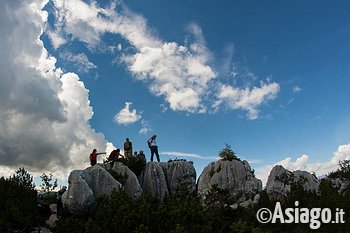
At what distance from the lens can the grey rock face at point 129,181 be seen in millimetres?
23219

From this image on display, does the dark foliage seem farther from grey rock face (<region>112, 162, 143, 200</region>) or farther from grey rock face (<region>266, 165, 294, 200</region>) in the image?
grey rock face (<region>266, 165, 294, 200</region>)

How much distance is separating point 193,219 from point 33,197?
Result: 989cm

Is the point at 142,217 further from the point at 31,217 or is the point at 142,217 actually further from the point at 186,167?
the point at 186,167

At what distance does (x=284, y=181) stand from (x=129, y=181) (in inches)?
445

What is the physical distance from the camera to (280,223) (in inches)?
710

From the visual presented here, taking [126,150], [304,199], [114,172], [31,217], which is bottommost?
[31,217]

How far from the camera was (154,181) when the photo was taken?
1007 inches

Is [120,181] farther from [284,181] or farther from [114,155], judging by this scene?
[284,181]

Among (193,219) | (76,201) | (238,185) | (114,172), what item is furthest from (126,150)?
(193,219)

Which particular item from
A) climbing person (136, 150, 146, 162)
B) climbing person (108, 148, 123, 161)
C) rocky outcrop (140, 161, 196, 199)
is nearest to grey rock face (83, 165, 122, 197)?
climbing person (108, 148, 123, 161)

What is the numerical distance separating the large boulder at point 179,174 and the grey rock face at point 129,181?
3.29 meters

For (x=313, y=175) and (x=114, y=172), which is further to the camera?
(x=313, y=175)

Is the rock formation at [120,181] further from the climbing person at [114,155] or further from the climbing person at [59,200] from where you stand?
the climbing person at [59,200]

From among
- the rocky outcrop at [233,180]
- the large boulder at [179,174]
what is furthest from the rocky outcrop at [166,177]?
the rocky outcrop at [233,180]
